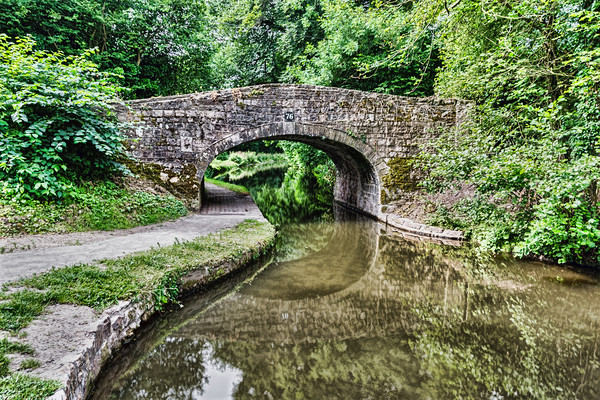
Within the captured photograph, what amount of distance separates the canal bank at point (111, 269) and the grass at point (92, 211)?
1.59 feet

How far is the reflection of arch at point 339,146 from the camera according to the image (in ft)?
25.7

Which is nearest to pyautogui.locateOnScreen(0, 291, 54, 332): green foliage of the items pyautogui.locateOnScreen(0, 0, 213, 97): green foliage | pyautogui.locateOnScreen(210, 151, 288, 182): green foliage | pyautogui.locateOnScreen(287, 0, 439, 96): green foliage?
pyautogui.locateOnScreen(0, 0, 213, 97): green foliage

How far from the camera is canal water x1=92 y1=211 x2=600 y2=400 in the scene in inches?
97.4

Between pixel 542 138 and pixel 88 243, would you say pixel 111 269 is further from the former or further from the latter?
pixel 542 138

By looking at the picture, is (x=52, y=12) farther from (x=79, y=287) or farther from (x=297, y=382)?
(x=297, y=382)

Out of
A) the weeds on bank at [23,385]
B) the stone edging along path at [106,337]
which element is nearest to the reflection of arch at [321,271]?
the stone edging along path at [106,337]

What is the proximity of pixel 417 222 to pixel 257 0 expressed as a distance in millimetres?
12894

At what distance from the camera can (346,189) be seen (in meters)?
12.2

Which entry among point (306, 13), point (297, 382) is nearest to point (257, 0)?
point (306, 13)

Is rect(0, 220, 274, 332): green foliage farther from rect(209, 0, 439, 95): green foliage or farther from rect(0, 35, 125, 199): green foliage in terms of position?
rect(209, 0, 439, 95): green foliage

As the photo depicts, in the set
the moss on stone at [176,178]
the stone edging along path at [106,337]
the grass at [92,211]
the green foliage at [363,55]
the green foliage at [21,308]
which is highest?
the green foliage at [363,55]

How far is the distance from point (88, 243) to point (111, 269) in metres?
1.46

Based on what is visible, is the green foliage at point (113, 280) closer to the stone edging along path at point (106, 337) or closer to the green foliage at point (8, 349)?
the stone edging along path at point (106, 337)

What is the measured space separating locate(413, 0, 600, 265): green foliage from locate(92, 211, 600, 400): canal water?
717mm
